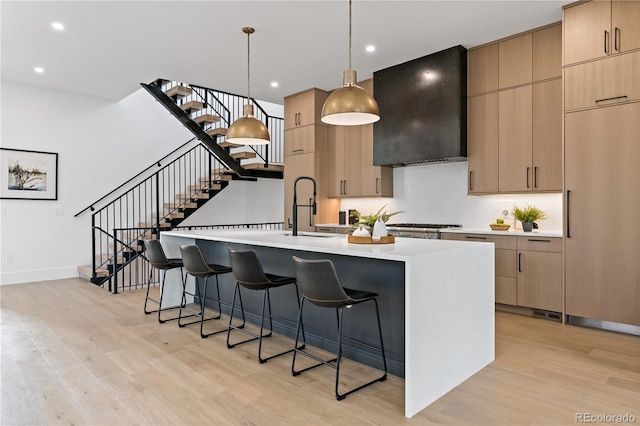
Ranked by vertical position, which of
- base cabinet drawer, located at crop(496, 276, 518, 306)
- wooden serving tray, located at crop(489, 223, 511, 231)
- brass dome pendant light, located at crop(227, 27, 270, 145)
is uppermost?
brass dome pendant light, located at crop(227, 27, 270, 145)

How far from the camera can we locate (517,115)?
4.63 m

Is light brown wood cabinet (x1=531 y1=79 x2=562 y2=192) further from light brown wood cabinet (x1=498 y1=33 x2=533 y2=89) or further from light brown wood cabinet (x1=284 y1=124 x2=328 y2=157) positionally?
light brown wood cabinet (x1=284 y1=124 x2=328 y2=157)

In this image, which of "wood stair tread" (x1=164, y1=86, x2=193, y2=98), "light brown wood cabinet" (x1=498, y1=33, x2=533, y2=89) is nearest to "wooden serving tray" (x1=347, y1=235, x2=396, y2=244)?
"light brown wood cabinet" (x1=498, y1=33, x2=533, y2=89)

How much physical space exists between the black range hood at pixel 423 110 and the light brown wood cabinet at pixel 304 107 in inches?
46.2

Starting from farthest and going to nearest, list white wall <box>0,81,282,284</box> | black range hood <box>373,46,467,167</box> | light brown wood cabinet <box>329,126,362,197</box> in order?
white wall <box>0,81,282,284</box> → light brown wood cabinet <box>329,126,362,197</box> → black range hood <box>373,46,467,167</box>

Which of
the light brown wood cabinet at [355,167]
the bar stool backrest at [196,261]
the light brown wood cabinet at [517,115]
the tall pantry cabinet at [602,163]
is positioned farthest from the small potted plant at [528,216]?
the bar stool backrest at [196,261]

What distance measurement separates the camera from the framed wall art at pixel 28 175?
6402 mm

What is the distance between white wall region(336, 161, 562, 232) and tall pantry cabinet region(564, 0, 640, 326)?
781mm

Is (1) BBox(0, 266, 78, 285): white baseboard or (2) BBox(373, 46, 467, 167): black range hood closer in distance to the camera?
(2) BBox(373, 46, 467, 167): black range hood

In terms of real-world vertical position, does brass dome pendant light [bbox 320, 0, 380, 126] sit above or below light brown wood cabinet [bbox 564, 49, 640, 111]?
below

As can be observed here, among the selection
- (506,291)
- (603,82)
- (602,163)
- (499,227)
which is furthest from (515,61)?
(506,291)

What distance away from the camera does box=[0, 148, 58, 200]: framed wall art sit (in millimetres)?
6402

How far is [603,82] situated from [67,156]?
7618 mm

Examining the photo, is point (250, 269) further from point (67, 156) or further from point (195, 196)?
point (67, 156)
